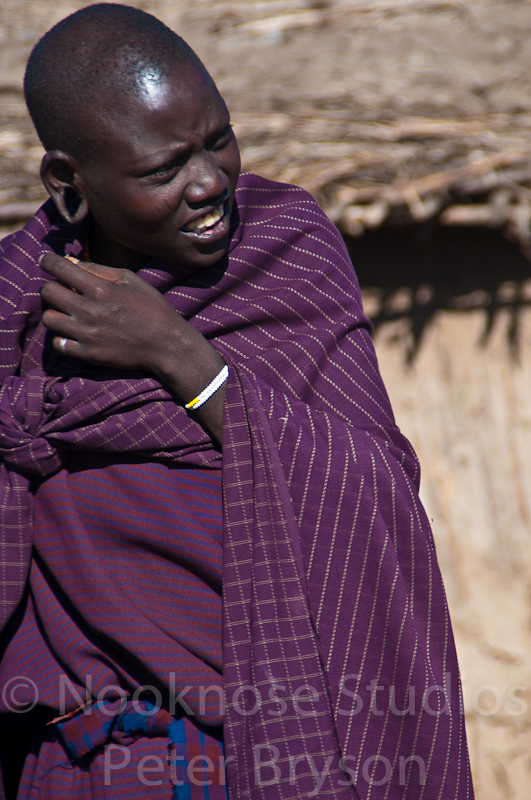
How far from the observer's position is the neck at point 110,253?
59.6 inches

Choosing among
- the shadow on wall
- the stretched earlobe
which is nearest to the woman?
the stretched earlobe

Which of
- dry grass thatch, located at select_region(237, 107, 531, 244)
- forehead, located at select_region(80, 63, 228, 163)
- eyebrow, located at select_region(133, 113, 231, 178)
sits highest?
forehead, located at select_region(80, 63, 228, 163)

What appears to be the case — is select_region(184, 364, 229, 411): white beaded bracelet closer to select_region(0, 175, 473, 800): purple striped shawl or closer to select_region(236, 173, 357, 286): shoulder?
select_region(0, 175, 473, 800): purple striped shawl

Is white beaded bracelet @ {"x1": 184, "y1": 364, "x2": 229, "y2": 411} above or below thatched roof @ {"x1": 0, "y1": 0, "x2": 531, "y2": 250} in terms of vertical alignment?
above

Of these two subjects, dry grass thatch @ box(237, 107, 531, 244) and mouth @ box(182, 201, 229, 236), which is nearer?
mouth @ box(182, 201, 229, 236)

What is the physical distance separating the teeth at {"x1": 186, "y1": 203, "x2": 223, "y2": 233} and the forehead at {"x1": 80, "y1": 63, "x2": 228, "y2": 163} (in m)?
0.13

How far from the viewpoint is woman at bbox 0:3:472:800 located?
134 cm

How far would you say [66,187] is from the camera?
1.44m

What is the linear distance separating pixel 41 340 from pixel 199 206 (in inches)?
16.3

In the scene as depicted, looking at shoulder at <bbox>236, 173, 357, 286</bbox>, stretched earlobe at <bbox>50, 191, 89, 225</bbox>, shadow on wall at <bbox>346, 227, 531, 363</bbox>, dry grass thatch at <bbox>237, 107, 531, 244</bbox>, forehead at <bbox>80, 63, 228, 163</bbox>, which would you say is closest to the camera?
forehead at <bbox>80, 63, 228, 163</bbox>

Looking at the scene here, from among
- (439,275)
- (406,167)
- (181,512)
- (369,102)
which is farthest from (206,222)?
(369,102)

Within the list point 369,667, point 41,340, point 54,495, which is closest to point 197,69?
point 41,340

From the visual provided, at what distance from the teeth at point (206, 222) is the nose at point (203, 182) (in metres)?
0.02

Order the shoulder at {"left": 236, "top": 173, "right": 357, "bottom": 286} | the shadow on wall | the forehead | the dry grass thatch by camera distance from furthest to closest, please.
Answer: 1. the shadow on wall
2. the dry grass thatch
3. the shoulder at {"left": 236, "top": 173, "right": 357, "bottom": 286}
4. the forehead
